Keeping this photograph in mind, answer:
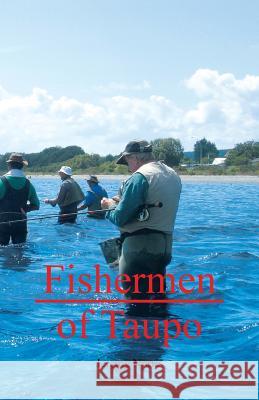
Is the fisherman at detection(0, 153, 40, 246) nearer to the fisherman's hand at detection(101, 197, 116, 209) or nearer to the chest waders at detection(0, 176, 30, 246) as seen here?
the chest waders at detection(0, 176, 30, 246)

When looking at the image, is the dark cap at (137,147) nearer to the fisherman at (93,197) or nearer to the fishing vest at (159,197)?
the fishing vest at (159,197)

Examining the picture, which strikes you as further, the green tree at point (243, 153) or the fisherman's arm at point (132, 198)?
the green tree at point (243, 153)

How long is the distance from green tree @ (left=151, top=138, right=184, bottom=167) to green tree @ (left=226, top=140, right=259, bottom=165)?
9537 mm

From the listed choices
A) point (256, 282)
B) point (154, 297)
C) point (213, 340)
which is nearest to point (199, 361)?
point (213, 340)

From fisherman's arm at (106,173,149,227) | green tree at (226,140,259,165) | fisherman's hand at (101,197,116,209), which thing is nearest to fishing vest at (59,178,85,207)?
fisherman's hand at (101,197,116,209)

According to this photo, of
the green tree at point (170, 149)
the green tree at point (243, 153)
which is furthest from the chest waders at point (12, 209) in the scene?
the green tree at point (243, 153)

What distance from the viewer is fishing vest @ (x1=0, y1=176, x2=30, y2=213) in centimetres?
1143

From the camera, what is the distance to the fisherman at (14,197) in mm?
11406

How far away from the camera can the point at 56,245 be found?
13.8 meters

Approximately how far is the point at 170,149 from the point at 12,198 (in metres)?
104

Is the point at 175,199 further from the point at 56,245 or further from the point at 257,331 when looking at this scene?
the point at 56,245

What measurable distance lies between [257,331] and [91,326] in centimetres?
181

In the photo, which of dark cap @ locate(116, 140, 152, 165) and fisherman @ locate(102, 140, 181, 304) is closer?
fisherman @ locate(102, 140, 181, 304)

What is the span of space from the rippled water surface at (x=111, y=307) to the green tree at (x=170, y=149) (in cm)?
8803
